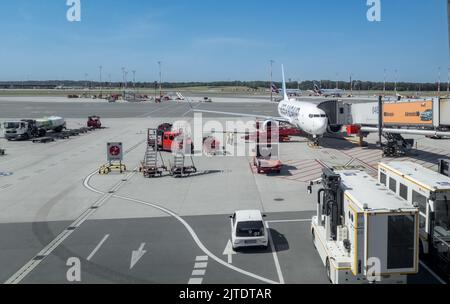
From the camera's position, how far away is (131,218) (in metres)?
23.7

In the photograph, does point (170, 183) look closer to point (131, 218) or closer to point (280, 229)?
point (131, 218)

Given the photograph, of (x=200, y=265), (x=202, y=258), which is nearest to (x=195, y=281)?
(x=200, y=265)

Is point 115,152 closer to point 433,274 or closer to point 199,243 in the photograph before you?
point 199,243

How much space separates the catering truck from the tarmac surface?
1379 centimetres

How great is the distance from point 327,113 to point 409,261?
35.7 metres

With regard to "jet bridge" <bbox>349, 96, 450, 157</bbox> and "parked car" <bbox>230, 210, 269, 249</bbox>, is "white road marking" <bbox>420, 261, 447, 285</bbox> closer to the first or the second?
"parked car" <bbox>230, 210, 269, 249</bbox>

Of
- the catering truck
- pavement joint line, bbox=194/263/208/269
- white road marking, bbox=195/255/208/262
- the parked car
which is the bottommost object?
pavement joint line, bbox=194/263/208/269

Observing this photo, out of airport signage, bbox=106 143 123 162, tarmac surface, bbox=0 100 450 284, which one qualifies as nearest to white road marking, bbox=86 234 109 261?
tarmac surface, bbox=0 100 450 284

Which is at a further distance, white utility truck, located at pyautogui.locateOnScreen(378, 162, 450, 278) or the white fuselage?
the white fuselage

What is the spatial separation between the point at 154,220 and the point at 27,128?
40.3 meters

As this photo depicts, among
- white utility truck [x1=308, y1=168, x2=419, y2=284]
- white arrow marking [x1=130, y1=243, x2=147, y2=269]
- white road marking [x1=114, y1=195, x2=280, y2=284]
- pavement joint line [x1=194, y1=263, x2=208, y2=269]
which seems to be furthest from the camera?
white arrow marking [x1=130, y1=243, x2=147, y2=269]

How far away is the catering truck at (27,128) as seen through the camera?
55.8 meters

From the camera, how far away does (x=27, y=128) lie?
2221 inches

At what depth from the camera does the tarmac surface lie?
54.8ft
